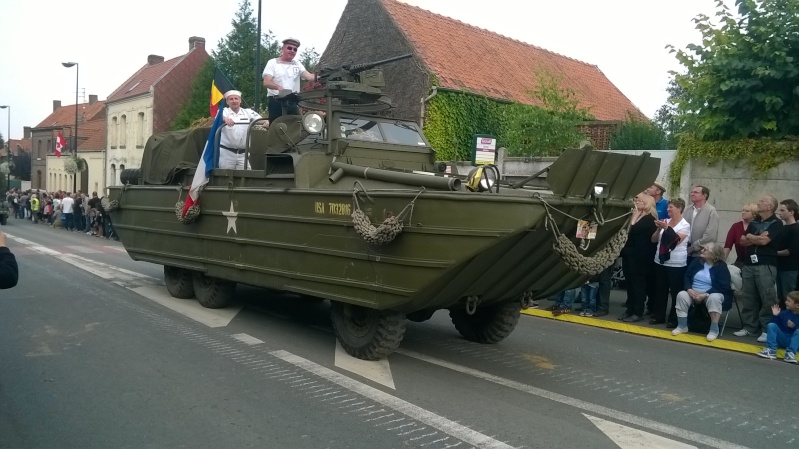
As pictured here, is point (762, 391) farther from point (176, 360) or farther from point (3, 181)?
point (3, 181)

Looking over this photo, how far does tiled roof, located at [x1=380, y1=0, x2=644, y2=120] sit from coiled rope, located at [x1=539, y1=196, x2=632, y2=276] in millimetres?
14663

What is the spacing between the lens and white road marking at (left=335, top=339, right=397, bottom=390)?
19.1ft

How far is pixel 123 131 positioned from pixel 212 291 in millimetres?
35704

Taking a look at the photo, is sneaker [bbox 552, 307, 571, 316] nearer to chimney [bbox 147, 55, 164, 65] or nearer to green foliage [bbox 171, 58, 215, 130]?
green foliage [bbox 171, 58, 215, 130]

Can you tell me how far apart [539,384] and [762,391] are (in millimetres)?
1937

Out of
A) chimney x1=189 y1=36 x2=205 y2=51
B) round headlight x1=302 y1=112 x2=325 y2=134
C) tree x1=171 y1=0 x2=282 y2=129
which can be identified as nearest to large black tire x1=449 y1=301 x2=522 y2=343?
round headlight x1=302 y1=112 x2=325 y2=134

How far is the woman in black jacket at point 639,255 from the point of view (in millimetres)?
9102

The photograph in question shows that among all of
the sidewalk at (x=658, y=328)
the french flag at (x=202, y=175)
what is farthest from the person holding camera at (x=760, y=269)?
the french flag at (x=202, y=175)

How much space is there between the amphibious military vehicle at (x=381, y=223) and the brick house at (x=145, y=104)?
31077mm

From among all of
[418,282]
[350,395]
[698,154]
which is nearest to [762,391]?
[418,282]

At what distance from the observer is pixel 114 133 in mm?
42188

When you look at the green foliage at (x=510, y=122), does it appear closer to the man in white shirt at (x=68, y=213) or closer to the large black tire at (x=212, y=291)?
the large black tire at (x=212, y=291)

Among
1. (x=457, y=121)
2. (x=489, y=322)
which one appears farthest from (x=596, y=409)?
(x=457, y=121)

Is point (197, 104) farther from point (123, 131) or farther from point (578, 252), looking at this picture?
point (578, 252)
